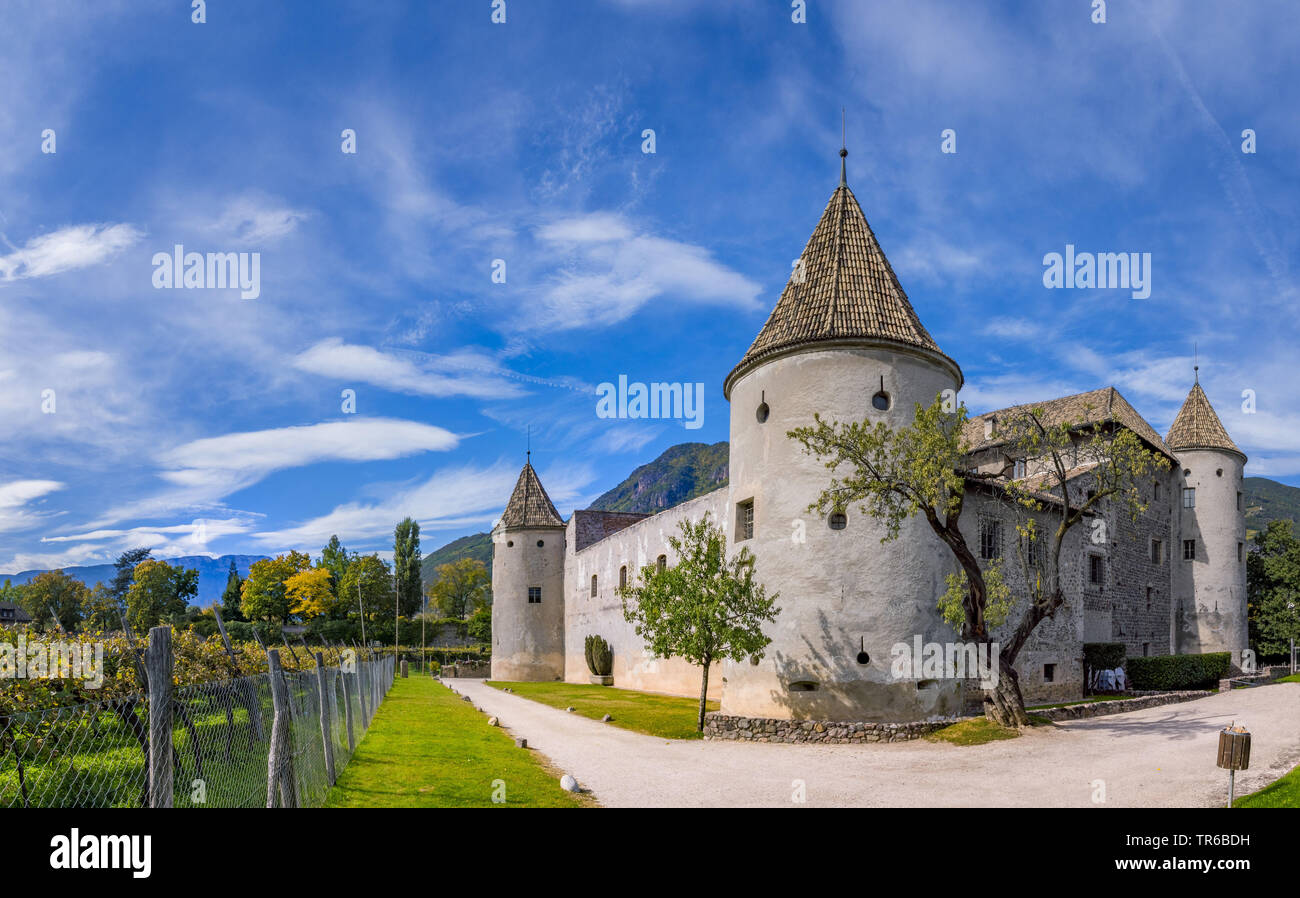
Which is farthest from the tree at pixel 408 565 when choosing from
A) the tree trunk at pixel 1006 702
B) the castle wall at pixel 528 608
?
the tree trunk at pixel 1006 702

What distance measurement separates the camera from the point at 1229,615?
3934 cm

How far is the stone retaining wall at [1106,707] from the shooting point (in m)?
20.5

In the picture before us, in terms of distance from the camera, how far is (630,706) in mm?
28109

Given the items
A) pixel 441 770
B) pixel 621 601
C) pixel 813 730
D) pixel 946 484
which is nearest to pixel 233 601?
pixel 621 601

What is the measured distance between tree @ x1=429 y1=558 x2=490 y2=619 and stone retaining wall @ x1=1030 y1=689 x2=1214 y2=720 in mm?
82720

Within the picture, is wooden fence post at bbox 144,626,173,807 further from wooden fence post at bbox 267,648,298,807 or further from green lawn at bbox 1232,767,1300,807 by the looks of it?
green lawn at bbox 1232,767,1300,807

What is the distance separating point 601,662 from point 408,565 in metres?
46.5

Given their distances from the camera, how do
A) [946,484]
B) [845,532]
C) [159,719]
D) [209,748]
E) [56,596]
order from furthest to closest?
[56,596], [845,532], [946,484], [209,748], [159,719]

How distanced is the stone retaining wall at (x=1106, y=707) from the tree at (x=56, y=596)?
99.6 metres

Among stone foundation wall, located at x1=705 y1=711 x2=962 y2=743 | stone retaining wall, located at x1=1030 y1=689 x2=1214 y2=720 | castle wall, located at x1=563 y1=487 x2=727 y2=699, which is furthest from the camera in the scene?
castle wall, located at x1=563 y1=487 x2=727 y2=699

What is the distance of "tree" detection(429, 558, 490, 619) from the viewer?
104m

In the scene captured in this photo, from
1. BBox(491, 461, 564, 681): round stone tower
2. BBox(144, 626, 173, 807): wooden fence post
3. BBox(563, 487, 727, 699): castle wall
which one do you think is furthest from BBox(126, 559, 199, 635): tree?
BBox(144, 626, 173, 807): wooden fence post

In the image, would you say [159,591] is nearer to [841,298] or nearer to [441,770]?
[441,770]
